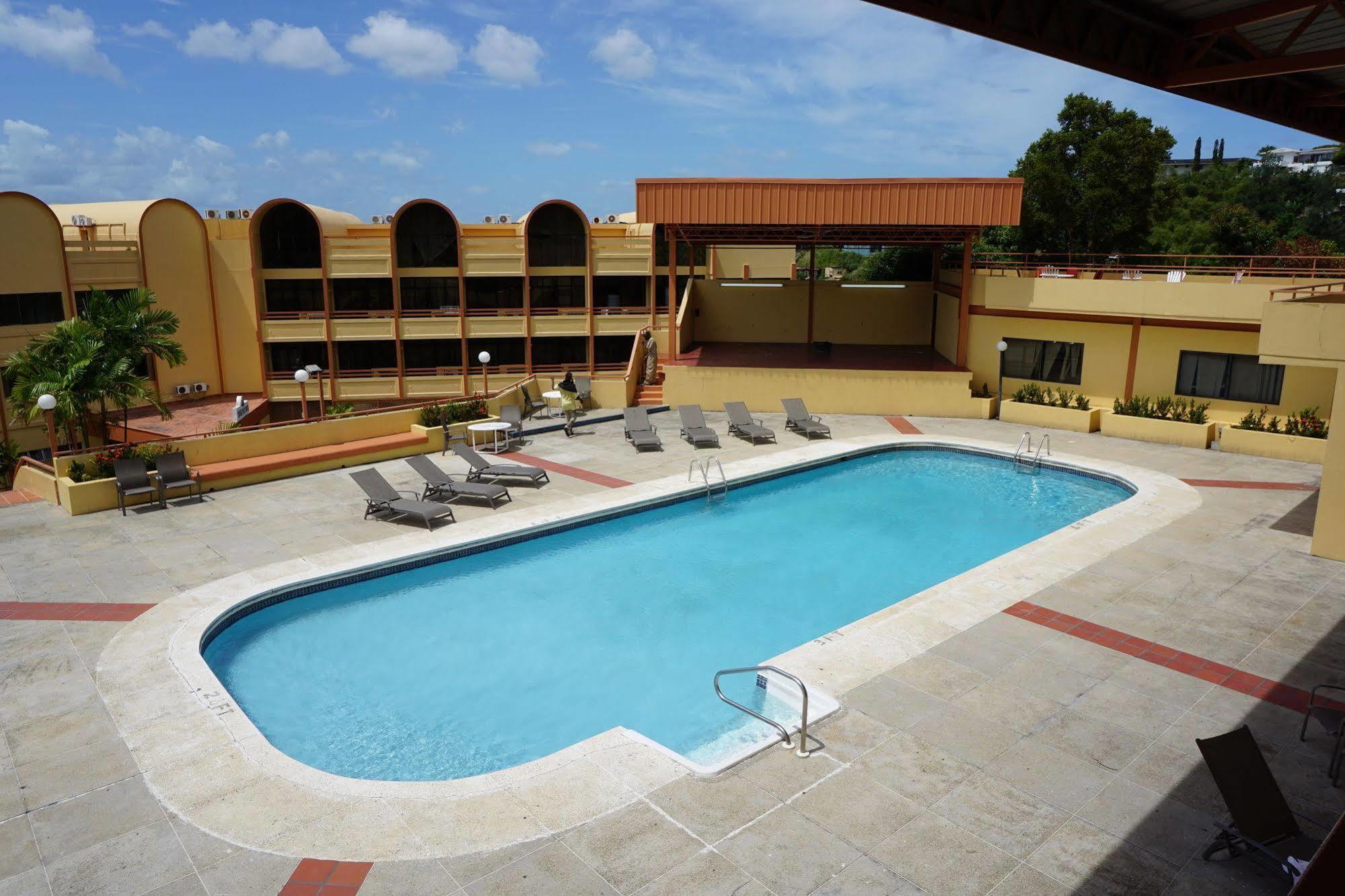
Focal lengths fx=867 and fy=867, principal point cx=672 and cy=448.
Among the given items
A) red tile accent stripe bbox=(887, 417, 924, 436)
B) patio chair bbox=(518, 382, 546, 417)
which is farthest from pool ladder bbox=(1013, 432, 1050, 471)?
patio chair bbox=(518, 382, 546, 417)

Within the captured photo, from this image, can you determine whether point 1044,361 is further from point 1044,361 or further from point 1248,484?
point 1248,484

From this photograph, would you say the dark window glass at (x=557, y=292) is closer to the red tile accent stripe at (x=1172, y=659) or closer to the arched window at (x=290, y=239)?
the arched window at (x=290, y=239)

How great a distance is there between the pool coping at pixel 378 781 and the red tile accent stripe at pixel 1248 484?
410 cm

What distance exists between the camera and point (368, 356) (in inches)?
1448

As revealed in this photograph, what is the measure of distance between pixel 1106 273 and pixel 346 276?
1120 inches

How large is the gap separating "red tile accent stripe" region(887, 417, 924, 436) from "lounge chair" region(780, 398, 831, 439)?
2.03 metres

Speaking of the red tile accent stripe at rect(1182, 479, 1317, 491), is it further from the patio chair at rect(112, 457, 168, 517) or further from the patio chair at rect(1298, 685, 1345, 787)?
the patio chair at rect(112, 457, 168, 517)

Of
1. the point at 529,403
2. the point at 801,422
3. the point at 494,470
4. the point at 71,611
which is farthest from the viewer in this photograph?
the point at 529,403

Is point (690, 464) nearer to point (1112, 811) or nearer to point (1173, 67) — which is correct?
point (1173, 67)

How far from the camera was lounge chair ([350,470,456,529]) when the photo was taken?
16312 mm

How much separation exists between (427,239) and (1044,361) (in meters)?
24.0

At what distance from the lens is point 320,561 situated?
46.9 ft

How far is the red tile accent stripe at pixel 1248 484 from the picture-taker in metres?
18.5

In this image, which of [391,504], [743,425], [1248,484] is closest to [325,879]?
[391,504]
